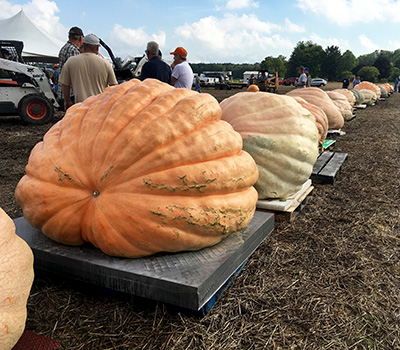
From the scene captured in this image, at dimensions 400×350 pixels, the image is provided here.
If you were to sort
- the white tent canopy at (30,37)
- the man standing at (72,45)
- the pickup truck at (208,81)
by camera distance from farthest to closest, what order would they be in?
the pickup truck at (208,81) → the white tent canopy at (30,37) → the man standing at (72,45)

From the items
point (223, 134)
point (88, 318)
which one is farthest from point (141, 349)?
point (223, 134)

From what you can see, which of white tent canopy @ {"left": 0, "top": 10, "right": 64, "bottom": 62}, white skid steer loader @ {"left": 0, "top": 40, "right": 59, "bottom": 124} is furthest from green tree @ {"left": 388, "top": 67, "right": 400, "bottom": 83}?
white skid steer loader @ {"left": 0, "top": 40, "right": 59, "bottom": 124}

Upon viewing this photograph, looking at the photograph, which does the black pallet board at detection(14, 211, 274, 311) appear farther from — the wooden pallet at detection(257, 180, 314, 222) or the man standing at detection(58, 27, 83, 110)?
the man standing at detection(58, 27, 83, 110)

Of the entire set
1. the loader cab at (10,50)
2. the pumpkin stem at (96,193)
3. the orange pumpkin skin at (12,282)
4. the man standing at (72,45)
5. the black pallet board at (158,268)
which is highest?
the loader cab at (10,50)

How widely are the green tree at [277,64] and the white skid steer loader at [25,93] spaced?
76.8 m

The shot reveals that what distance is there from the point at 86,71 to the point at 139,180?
2700 millimetres

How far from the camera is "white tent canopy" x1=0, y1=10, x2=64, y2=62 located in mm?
18156

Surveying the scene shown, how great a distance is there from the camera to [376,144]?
23.3 feet

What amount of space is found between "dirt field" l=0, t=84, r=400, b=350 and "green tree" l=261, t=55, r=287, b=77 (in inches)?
3243

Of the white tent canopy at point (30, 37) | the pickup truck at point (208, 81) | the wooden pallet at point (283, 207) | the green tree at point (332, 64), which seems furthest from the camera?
the green tree at point (332, 64)

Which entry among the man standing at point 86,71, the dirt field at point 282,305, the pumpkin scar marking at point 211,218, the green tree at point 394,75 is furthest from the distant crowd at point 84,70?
the green tree at point 394,75

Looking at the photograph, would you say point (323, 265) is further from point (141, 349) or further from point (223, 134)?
point (141, 349)

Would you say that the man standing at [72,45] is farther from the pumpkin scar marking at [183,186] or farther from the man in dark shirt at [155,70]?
the pumpkin scar marking at [183,186]

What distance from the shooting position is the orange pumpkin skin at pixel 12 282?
1.35 m
